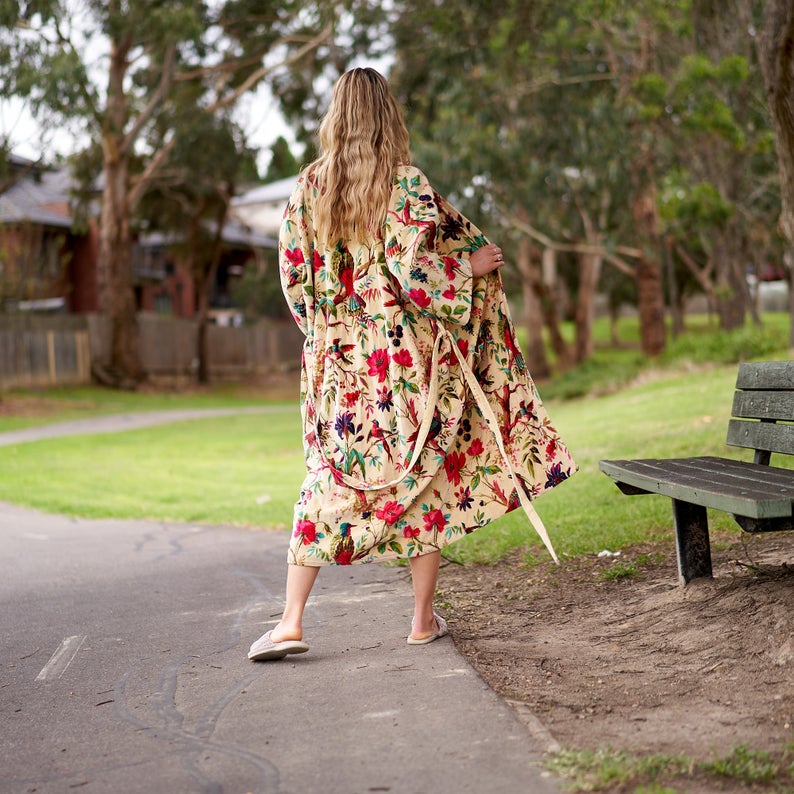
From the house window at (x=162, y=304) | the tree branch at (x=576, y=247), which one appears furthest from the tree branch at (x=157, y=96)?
the house window at (x=162, y=304)

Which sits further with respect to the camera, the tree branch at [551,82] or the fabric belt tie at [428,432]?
the tree branch at [551,82]

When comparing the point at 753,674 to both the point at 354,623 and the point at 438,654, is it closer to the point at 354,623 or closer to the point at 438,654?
the point at 438,654

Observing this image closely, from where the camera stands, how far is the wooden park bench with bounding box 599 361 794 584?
3.25 m

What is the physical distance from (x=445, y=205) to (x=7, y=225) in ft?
85.8

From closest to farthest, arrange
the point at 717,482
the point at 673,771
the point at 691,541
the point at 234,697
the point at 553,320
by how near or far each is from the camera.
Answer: the point at 673,771, the point at 234,697, the point at 717,482, the point at 691,541, the point at 553,320

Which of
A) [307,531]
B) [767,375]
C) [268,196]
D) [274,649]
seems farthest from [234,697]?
[268,196]

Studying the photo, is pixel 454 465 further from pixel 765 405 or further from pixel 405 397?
pixel 765 405

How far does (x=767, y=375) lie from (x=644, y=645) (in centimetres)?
148

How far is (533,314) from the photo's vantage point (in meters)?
28.4

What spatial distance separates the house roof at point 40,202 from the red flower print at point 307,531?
2802cm

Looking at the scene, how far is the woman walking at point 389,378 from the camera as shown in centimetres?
381

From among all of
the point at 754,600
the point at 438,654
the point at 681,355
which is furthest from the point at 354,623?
the point at 681,355

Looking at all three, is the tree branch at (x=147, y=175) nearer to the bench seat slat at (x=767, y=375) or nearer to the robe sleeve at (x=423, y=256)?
the bench seat slat at (x=767, y=375)

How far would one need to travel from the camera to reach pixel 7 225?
27500mm
